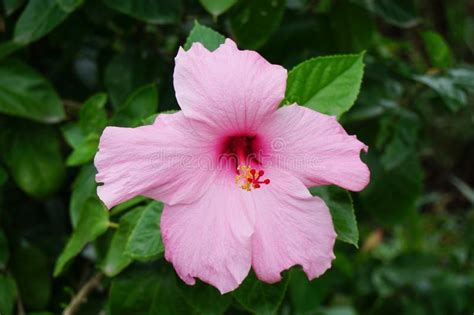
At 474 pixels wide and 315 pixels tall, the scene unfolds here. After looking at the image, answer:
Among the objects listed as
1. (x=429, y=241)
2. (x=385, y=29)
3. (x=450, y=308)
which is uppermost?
(x=450, y=308)

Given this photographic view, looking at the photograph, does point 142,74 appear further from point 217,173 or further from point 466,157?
point 466,157

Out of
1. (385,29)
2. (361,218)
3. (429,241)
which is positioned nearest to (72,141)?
(361,218)

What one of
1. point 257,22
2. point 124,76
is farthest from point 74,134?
point 257,22

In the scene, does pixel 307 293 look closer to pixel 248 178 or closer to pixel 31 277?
pixel 31 277

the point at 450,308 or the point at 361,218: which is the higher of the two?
the point at 361,218

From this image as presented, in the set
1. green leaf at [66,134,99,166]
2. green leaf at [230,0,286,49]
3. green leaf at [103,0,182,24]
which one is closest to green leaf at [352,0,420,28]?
green leaf at [230,0,286,49]

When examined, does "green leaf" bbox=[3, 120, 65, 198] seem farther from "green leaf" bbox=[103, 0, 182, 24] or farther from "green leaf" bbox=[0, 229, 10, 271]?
"green leaf" bbox=[103, 0, 182, 24]

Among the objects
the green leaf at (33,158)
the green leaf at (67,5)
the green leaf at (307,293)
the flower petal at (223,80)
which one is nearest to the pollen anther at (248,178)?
the flower petal at (223,80)

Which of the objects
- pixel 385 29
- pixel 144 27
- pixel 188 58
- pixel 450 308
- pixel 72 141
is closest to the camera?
pixel 188 58

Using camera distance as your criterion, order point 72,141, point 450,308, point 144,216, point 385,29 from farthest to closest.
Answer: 1. point 385,29
2. point 450,308
3. point 72,141
4. point 144,216
